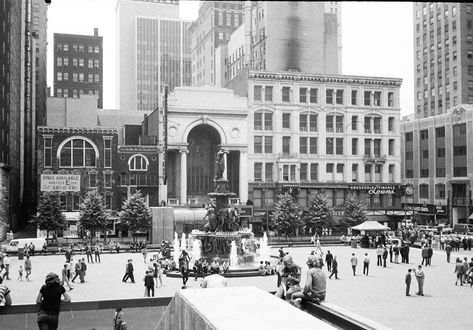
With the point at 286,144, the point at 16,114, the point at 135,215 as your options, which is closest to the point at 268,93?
the point at 286,144

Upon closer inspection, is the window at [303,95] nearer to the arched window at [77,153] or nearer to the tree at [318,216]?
the tree at [318,216]

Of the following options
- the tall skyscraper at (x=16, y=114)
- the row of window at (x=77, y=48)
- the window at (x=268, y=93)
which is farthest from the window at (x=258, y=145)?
the row of window at (x=77, y=48)

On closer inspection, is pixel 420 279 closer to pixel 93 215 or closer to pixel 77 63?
pixel 93 215

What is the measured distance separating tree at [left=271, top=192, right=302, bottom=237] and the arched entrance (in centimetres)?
1570

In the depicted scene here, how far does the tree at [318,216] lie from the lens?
68.4 m

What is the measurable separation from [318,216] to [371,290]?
40554 mm

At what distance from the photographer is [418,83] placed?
10731cm

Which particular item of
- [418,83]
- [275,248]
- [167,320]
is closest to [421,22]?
[418,83]

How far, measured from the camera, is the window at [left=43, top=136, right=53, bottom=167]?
225ft

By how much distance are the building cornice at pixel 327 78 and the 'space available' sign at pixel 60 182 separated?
2617cm

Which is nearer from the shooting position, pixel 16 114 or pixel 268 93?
pixel 16 114

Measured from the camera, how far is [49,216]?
2368 inches

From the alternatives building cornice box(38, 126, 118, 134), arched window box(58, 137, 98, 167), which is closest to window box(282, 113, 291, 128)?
building cornice box(38, 126, 118, 134)

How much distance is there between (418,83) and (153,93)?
9138 cm
